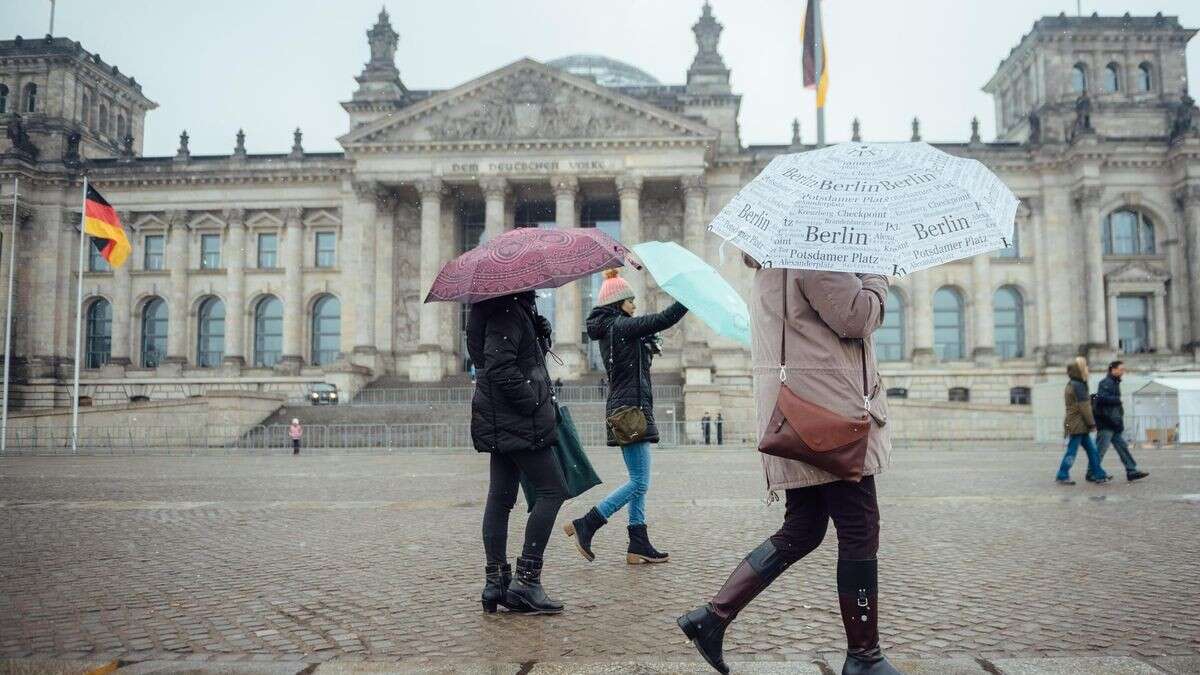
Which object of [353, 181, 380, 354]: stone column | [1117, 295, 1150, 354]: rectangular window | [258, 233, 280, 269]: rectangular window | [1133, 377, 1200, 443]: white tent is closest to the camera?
[1133, 377, 1200, 443]: white tent

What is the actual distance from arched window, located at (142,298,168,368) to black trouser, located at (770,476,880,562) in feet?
169

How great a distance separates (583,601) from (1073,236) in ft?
155

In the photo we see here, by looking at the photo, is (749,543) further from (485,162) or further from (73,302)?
(73,302)

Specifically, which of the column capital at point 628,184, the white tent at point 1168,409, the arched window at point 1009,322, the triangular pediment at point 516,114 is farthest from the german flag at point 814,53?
the arched window at point 1009,322

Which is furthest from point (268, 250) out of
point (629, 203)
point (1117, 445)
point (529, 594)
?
point (529, 594)

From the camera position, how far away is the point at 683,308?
5824 millimetres

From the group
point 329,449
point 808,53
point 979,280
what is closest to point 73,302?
point 329,449

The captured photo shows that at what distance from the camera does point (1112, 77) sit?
49.3 m

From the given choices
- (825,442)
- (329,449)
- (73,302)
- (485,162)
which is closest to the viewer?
(825,442)

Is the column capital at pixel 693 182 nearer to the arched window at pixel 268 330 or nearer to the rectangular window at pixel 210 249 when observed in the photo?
the arched window at pixel 268 330

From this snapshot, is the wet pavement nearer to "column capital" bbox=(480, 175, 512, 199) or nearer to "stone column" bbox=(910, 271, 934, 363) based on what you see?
"column capital" bbox=(480, 175, 512, 199)

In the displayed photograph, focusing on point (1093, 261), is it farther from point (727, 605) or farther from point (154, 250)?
point (154, 250)

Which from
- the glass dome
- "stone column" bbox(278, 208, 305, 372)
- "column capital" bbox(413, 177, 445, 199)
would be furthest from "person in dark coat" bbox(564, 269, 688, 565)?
the glass dome

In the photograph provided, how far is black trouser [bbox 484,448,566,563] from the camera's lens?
535cm
